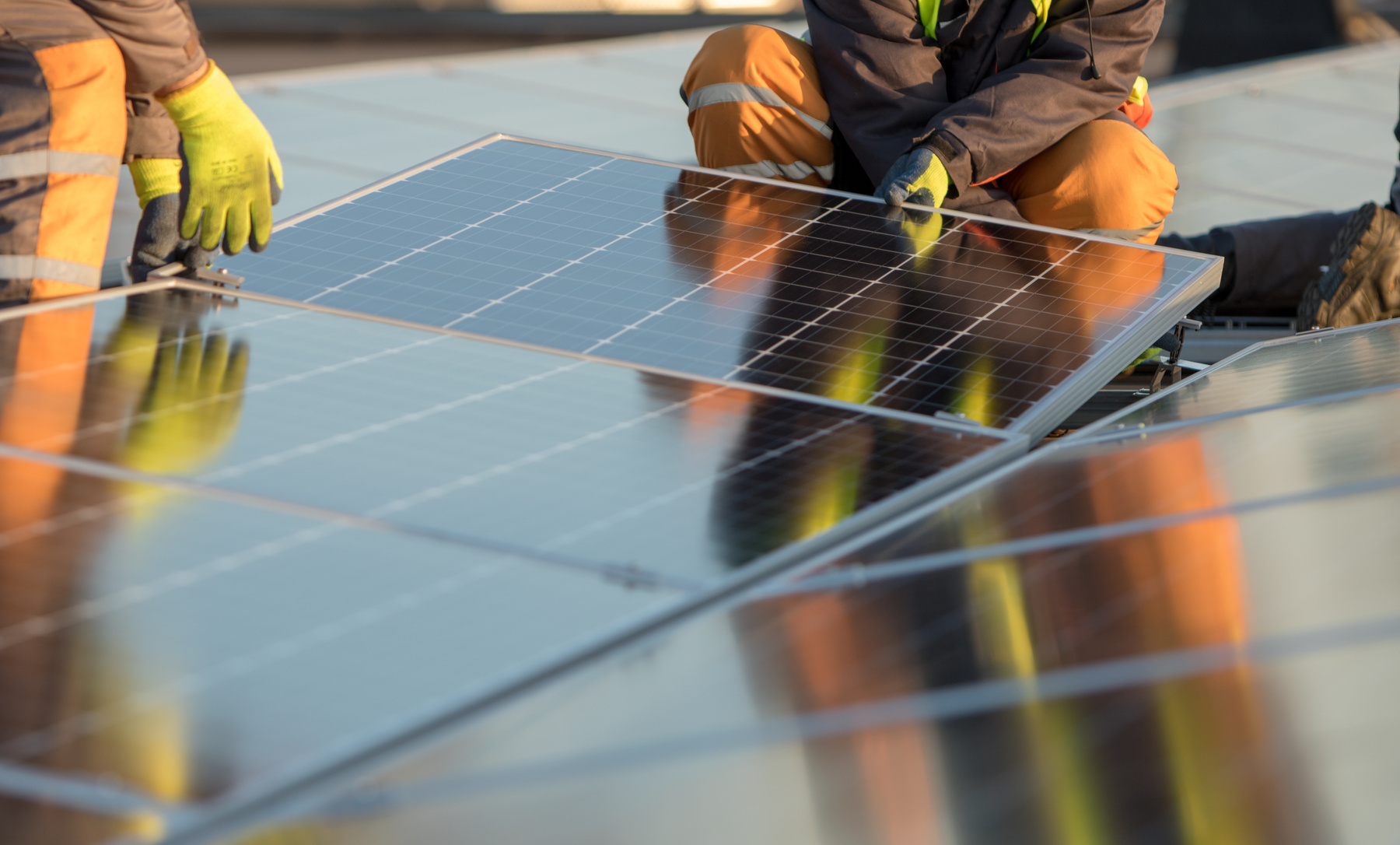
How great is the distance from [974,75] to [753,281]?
1.23m

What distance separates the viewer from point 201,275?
2367 millimetres

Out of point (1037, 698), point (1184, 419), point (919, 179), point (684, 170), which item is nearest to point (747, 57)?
point (684, 170)

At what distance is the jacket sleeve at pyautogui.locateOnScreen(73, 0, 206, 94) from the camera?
255cm

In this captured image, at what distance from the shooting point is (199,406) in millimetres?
1866

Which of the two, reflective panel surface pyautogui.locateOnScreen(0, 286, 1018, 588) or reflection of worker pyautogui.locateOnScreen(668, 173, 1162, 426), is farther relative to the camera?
reflection of worker pyautogui.locateOnScreen(668, 173, 1162, 426)

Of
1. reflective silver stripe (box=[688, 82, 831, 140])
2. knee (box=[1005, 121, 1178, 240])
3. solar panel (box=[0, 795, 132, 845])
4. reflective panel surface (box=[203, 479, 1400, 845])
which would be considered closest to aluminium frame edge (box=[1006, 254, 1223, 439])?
reflective panel surface (box=[203, 479, 1400, 845])

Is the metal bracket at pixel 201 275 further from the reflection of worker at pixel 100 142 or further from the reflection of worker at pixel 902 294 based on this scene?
the reflection of worker at pixel 902 294

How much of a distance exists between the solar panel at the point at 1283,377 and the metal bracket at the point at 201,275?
1.38 metres

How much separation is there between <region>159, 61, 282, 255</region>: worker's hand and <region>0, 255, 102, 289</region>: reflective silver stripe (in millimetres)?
194

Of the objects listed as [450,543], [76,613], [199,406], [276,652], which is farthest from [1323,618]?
[199,406]

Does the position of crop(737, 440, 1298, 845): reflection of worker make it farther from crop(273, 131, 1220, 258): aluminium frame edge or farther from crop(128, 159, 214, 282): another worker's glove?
crop(128, 159, 214, 282): another worker's glove

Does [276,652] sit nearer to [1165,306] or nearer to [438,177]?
[1165,306]

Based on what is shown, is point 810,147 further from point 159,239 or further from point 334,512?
point 334,512

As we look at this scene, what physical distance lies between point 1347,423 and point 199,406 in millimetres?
1594
